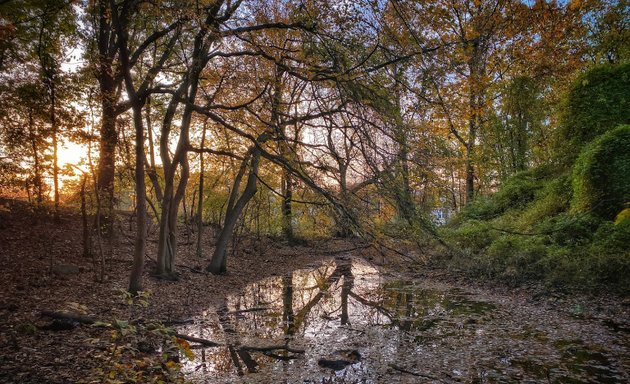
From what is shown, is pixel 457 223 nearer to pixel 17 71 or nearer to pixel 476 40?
pixel 476 40

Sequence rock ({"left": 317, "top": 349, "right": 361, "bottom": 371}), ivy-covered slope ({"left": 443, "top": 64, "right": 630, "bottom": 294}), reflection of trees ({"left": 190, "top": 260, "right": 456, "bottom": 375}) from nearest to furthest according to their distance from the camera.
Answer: rock ({"left": 317, "top": 349, "right": 361, "bottom": 371})
reflection of trees ({"left": 190, "top": 260, "right": 456, "bottom": 375})
ivy-covered slope ({"left": 443, "top": 64, "right": 630, "bottom": 294})

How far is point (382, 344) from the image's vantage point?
6.93 metres

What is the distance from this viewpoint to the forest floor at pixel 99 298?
5.35m

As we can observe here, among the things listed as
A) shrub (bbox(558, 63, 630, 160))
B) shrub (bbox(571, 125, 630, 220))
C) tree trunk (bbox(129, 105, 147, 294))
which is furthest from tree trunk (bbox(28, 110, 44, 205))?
shrub (bbox(558, 63, 630, 160))

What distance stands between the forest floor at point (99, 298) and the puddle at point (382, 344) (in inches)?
6.2

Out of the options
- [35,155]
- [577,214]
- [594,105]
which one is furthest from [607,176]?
[35,155]

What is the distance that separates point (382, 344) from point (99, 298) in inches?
240

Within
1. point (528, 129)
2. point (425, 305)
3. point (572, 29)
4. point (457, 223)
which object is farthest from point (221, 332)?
point (528, 129)

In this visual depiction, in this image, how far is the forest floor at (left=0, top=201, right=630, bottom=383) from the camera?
5352mm

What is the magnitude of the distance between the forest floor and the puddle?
0.52ft

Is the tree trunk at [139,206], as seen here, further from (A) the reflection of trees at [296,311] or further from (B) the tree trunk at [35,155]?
(B) the tree trunk at [35,155]

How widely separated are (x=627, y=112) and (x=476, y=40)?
36.5 ft

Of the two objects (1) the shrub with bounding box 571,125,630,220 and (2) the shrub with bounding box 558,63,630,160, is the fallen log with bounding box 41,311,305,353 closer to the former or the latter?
(1) the shrub with bounding box 571,125,630,220

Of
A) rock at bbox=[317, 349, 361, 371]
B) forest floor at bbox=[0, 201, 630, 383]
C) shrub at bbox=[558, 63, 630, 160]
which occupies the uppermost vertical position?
shrub at bbox=[558, 63, 630, 160]
